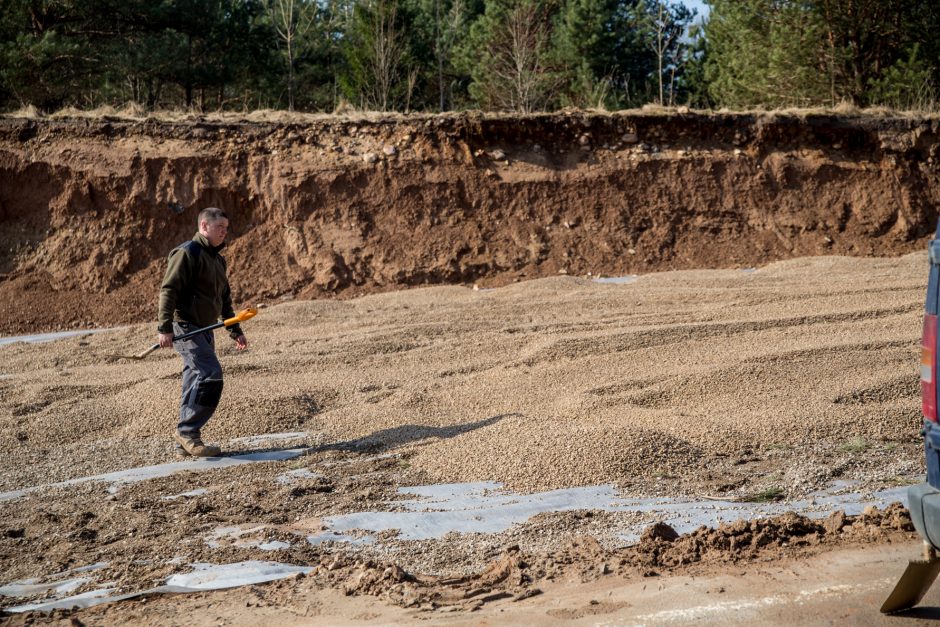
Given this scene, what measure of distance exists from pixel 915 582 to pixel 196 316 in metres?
4.99

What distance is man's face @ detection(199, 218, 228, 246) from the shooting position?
657cm

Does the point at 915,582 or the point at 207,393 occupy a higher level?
the point at 207,393

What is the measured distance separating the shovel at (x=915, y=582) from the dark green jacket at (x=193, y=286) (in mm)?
4880

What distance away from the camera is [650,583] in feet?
12.4

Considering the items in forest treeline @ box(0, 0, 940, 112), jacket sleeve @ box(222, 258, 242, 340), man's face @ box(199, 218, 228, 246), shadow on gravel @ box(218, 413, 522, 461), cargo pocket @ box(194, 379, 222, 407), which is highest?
forest treeline @ box(0, 0, 940, 112)

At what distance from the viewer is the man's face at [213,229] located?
6.57 metres

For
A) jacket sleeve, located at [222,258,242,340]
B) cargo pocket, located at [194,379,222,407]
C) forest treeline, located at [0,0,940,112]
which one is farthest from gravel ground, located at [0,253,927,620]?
forest treeline, located at [0,0,940,112]

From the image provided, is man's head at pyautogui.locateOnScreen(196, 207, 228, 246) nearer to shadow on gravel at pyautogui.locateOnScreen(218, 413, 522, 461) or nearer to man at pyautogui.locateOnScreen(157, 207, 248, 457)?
man at pyautogui.locateOnScreen(157, 207, 248, 457)

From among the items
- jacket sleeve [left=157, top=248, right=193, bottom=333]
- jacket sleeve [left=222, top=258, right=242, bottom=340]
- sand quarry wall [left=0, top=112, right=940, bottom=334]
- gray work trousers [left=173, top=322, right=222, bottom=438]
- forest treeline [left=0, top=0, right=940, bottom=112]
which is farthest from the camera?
forest treeline [left=0, top=0, right=940, bottom=112]

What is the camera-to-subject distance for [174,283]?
21.2ft

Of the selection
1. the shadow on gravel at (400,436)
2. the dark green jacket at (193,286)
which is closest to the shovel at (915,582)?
the shadow on gravel at (400,436)

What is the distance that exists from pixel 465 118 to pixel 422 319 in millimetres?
4981

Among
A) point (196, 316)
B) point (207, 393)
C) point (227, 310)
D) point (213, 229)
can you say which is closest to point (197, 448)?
point (207, 393)

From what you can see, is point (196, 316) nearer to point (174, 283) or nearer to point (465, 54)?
point (174, 283)
